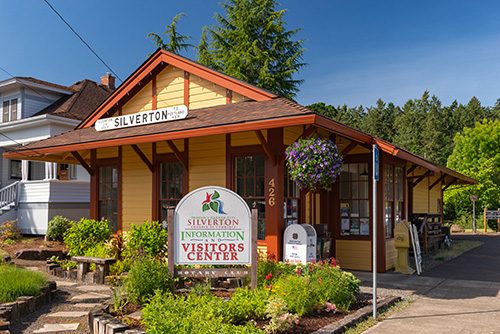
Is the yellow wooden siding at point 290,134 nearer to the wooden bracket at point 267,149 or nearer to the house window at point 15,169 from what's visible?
the wooden bracket at point 267,149

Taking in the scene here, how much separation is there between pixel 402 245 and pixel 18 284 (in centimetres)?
830

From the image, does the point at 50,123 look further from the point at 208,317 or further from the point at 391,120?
the point at 391,120

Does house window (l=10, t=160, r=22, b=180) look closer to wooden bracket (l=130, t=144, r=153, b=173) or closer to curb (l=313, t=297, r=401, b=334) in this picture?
wooden bracket (l=130, t=144, r=153, b=173)

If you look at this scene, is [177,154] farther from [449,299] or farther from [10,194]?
[10,194]

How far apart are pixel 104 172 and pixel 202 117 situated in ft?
13.7

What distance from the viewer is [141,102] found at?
40.9ft

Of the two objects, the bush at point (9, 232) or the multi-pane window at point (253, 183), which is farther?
the bush at point (9, 232)

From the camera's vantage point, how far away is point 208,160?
10.3 m

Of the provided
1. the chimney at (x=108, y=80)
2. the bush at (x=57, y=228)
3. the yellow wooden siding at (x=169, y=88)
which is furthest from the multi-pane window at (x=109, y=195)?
the chimney at (x=108, y=80)

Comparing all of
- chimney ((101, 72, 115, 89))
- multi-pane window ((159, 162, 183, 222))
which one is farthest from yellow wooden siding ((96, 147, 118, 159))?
chimney ((101, 72, 115, 89))

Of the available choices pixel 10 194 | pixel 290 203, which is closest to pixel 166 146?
pixel 290 203

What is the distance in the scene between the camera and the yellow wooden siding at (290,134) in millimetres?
9391

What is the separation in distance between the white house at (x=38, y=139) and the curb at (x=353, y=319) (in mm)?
14597

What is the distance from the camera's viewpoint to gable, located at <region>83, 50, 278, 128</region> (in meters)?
10.7
